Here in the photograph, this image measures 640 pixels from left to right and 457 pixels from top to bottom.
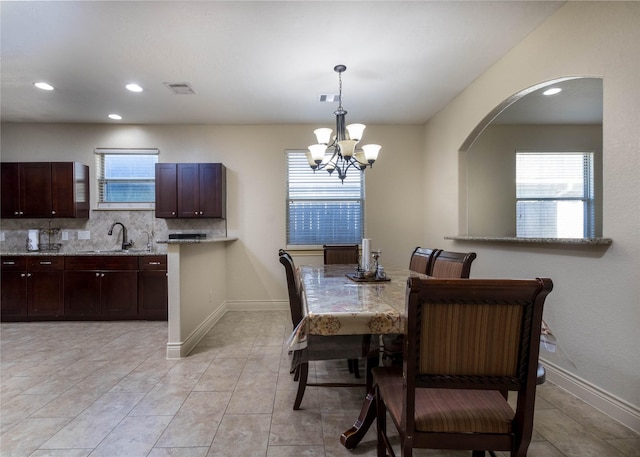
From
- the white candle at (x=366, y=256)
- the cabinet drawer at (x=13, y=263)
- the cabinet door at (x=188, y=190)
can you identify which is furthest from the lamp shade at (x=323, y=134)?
the cabinet drawer at (x=13, y=263)

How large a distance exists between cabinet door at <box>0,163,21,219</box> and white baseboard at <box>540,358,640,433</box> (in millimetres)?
6162

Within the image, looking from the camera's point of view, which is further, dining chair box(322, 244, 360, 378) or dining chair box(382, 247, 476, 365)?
dining chair box(322, 244, 360, 378)

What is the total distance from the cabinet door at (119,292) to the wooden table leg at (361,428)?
334cm

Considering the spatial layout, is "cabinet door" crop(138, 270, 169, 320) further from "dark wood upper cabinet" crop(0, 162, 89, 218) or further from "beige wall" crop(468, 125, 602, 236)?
"beige wall" crop(468, 125, 602, 236)

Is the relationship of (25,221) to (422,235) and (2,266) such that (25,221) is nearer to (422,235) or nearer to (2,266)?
(2,266)

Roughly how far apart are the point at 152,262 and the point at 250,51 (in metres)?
2.80

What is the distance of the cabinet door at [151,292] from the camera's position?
3.72 metres

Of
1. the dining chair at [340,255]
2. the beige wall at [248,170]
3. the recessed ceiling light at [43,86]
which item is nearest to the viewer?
the recessed ceiling light at [43,86]

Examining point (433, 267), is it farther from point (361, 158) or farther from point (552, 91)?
point (552, 91)

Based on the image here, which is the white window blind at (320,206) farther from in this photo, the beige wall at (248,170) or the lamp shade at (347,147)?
the lamp shade at (347,147)

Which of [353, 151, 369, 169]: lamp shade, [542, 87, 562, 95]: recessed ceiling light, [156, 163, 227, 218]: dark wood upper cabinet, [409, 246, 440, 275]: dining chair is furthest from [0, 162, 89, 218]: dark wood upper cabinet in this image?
[542, 87, 562, 95]: recessed ceiling light

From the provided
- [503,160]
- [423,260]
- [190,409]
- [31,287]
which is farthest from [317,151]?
[31,287]

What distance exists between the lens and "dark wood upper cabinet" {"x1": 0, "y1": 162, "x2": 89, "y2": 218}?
3.85 m

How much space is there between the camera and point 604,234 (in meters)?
1.79
